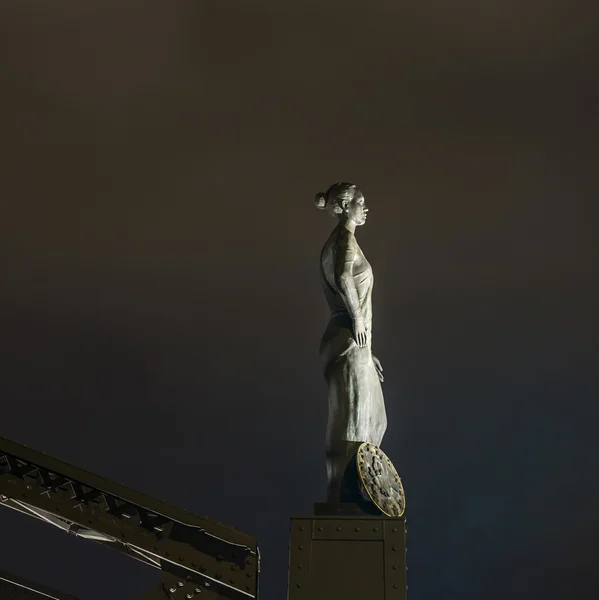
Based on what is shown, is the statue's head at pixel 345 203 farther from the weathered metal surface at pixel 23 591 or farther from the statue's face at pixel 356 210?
the weathered metal surface at pixel 23 591

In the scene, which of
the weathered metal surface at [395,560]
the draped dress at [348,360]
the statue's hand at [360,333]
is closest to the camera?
the weathered metal surface at [395,560]

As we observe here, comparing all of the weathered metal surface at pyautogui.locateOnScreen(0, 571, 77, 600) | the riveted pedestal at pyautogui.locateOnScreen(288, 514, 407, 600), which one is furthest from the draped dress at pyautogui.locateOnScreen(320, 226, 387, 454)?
the weathered metal surface at pyautogui.locateOnScreen(0, 571, 77, 600)

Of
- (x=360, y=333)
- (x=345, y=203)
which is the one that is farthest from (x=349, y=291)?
(x=345, y=203)

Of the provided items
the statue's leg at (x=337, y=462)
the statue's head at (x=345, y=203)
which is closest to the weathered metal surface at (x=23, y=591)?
the statue's leg at (x=337, y=462)

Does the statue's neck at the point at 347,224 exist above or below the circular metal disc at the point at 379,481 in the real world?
above

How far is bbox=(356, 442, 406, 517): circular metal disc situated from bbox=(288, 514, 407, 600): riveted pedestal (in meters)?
0.78

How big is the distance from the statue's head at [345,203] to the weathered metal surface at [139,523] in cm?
444

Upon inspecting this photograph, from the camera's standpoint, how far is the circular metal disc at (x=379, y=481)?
28.1 feet

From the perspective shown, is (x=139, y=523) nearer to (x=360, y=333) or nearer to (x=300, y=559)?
(x=300, y=559)

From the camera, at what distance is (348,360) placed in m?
9.45

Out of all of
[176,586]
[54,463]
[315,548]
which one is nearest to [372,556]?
[315,548]

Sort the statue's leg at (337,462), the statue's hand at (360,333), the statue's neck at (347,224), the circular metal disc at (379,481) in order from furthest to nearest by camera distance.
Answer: the statue's neck at (347,224), the statue's hand at (360,333), the statue's leg at (337,462), the circular metal disc at (379,481)

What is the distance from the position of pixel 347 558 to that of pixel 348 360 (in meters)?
2.53

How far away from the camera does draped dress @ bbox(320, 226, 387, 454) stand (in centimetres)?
917
